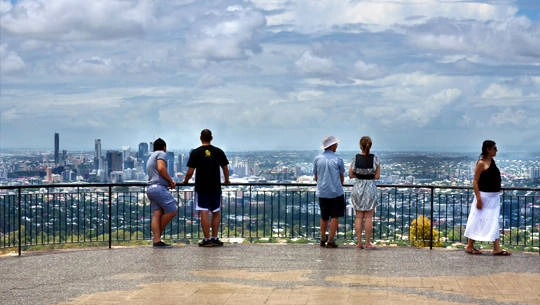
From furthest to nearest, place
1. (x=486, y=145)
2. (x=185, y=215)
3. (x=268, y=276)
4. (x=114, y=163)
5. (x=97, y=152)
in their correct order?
1. (x=97, y=152)
2. (x=114, y=163)
3. (x=185, y=215)
4. (x=486, y=145)
5. (x=268, y=276)

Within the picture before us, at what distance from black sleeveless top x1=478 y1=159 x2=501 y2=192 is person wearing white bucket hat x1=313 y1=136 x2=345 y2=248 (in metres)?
2.35

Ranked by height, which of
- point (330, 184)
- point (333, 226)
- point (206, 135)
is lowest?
point (333, 226)

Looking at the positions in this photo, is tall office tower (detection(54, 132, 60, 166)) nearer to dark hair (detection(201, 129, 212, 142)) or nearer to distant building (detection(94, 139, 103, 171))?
distant building (detection(94, 139, 103, 171))

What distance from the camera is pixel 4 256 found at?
14203mm

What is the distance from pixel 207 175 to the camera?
14516mm

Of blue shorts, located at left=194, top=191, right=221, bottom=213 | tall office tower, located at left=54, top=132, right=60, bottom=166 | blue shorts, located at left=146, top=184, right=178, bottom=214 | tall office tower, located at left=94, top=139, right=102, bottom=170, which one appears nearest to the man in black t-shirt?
blue shorts, located at left=194, top=191, right=221, bottom=213

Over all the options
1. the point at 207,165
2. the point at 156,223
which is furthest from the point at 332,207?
the point at 156,223

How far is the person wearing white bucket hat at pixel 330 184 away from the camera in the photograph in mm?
14438

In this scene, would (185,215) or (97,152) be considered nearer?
(185,215)

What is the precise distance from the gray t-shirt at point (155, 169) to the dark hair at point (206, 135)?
0.73 meters

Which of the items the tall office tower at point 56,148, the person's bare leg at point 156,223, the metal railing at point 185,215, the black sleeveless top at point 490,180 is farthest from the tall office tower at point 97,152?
the black sleeveless top at point 490,180

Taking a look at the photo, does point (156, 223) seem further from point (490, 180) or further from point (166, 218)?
point (490, 180)

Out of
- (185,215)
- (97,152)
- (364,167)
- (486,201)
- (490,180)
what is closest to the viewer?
(490,180)

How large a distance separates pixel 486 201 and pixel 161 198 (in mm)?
5521
